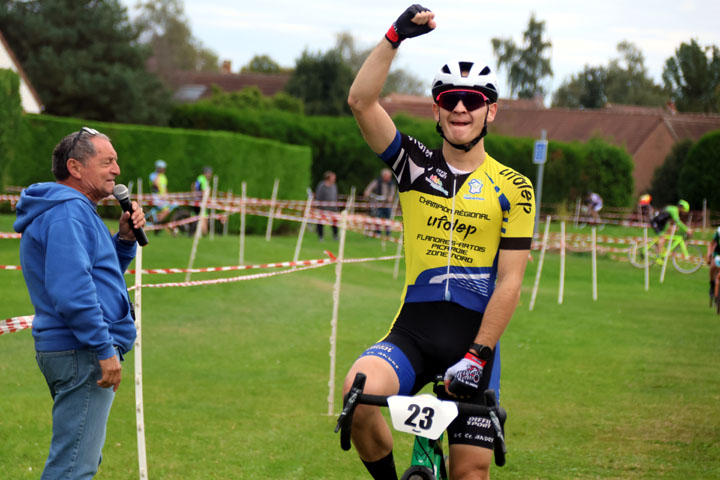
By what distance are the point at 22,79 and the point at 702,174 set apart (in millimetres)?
33029

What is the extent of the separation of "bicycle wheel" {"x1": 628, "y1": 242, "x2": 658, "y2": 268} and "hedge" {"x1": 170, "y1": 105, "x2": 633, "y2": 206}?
1407 cm

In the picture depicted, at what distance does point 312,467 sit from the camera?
636cm

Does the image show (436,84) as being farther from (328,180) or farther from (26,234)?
(328,180)

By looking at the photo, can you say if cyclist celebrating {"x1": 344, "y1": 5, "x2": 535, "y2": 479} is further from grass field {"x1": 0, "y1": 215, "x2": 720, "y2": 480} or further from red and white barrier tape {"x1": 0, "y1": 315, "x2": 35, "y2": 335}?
grass field {"x1": 0, "y1": 215, "x2": 720, "y2": 480}

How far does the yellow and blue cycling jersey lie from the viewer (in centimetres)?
399

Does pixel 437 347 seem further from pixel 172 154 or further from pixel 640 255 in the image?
pixel 172 154

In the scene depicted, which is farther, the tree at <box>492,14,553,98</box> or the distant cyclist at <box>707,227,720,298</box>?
the tree at <box>492,14,553,98</box>

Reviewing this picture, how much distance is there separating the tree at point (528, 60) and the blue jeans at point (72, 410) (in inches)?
3122

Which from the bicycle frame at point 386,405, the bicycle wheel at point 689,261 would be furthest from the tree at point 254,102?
the bicycle frame at point 386,405

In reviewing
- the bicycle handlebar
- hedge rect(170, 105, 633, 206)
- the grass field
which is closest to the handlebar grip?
the bicycle handlebar

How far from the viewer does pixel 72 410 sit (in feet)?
12.3

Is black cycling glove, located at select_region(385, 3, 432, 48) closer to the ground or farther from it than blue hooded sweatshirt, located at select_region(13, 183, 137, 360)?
farther from it

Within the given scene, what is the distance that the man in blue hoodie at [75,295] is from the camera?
363 cm

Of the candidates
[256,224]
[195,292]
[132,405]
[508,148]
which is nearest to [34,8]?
[256,224]
